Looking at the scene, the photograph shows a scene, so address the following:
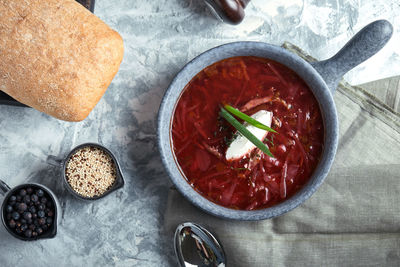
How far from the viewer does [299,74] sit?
6.61 ft

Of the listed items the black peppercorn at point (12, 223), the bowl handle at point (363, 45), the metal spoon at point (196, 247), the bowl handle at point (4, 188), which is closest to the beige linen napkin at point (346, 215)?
the metal spoon at point (196, 247)

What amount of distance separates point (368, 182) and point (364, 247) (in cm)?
32

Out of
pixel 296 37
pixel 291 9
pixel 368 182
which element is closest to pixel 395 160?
pixel 368 182

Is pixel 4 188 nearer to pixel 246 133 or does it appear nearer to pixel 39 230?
pixel 39 230

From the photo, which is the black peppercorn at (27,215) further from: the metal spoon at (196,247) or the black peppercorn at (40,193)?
the metal spoon at (196,247)

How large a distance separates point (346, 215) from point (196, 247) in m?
0.79

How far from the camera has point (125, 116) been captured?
7.46ft

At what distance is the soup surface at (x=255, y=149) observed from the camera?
1.98 metres

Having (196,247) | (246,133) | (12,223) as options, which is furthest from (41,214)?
(246,133)

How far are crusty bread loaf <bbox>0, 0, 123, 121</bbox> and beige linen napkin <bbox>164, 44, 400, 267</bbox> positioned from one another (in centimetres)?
74

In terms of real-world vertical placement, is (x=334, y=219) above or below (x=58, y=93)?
below

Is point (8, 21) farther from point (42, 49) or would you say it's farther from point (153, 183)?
point (153, 183)

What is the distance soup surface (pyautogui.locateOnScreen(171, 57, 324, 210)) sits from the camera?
1.98 metres

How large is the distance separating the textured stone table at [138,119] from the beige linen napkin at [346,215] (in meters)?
0.19
